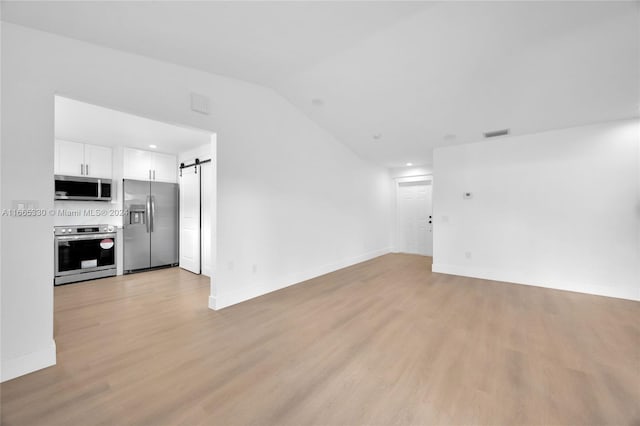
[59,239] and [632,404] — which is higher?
[59,239]

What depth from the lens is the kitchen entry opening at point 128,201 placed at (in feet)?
13.6

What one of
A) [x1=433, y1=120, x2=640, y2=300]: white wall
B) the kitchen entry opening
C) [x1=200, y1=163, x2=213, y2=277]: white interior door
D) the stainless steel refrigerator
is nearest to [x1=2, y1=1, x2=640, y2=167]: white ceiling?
[x1=433, y1=120, x2=640, y2=300]: white wall

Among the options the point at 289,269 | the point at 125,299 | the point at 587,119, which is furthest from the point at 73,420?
the point at 587,119

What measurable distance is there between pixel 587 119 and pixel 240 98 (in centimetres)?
516

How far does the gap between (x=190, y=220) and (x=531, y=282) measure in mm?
6481

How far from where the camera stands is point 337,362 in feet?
6.77

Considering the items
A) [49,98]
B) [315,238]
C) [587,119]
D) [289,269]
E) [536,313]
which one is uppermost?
[587,119]

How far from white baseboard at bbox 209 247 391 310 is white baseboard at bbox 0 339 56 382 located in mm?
1413

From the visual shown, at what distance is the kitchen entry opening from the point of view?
4152 millimetres

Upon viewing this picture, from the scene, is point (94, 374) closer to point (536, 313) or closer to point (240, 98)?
point (240, 98)

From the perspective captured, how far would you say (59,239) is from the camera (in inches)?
160

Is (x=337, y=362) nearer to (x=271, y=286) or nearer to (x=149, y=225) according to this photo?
(x=271, y=286)

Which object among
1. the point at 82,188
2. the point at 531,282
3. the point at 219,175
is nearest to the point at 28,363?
the point at 219,175

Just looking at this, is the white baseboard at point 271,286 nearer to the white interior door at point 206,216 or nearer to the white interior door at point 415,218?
the white interior door at point 206,216
